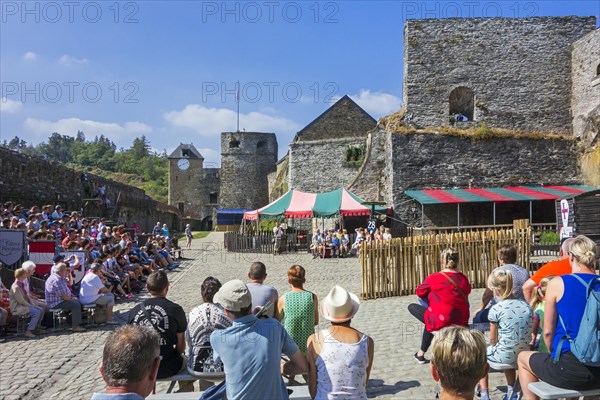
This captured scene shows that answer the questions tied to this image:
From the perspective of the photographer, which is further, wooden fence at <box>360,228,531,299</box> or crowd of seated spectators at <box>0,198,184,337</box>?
wooden fence at <box>360,228,531,299</box>

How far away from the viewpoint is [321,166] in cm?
3097

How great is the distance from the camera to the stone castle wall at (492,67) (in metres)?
24.2

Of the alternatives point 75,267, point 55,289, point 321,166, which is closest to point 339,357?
point 55,289

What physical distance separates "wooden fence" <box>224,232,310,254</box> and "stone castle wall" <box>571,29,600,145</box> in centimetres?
1397

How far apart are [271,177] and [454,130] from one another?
2897cm

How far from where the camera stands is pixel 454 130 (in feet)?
76.0

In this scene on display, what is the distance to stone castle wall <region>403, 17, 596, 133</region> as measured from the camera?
79.6 feet

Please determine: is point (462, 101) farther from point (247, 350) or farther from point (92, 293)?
point (247, 350)

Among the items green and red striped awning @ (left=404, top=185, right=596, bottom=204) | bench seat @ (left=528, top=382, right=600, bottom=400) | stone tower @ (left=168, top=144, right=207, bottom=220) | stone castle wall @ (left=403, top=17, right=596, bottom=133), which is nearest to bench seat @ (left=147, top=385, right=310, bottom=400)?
bench seat @ (left=528, top=382, right=600, bottom=400)

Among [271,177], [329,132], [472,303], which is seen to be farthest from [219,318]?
[271,177]

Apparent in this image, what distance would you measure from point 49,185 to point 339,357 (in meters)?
18.6

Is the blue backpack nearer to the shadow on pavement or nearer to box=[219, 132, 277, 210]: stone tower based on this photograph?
the shadow on pavement

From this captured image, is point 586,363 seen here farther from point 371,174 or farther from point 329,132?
point 329,132

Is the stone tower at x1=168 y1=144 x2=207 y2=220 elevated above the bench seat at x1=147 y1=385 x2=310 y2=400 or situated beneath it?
elevated above
